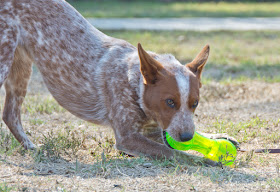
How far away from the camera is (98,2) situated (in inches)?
723

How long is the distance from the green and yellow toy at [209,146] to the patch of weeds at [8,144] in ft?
4.55

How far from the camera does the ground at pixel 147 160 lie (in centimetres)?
330

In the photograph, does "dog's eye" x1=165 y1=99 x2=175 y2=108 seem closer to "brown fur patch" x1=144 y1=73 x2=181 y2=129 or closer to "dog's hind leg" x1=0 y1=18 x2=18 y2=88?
"brown fur patch" x1=144 y1=73 x2=181 y2=129

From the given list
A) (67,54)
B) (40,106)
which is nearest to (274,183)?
(67,54)

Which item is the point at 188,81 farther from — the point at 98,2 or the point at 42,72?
the point at 98,2

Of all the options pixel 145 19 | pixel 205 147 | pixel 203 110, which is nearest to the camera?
pixel 205 147

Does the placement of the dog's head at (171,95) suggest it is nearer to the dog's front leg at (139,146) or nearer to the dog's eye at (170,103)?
the dog's eye at (170,103)

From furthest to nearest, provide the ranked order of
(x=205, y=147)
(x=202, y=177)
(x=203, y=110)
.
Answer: (x=203, y=110) → (x=205, y=147) → (x=202, y=177)

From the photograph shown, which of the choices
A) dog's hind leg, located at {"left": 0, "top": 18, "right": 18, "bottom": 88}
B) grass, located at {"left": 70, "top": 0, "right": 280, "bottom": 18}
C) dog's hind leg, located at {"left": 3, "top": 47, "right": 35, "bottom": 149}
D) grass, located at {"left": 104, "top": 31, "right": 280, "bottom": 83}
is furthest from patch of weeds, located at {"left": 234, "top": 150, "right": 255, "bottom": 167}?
grass, located at {"left": 70, "top": 0, "right": 280, "bottom": 18}

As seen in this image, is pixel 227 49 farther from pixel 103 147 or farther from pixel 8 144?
pixel 8 144

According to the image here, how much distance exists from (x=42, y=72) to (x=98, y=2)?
14423mm

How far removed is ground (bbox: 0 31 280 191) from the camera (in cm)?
330

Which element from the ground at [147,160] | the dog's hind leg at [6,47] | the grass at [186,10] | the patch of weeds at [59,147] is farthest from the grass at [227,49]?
the dog's hind leg at [6,47]

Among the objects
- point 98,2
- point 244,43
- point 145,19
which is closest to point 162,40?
point 244,43
